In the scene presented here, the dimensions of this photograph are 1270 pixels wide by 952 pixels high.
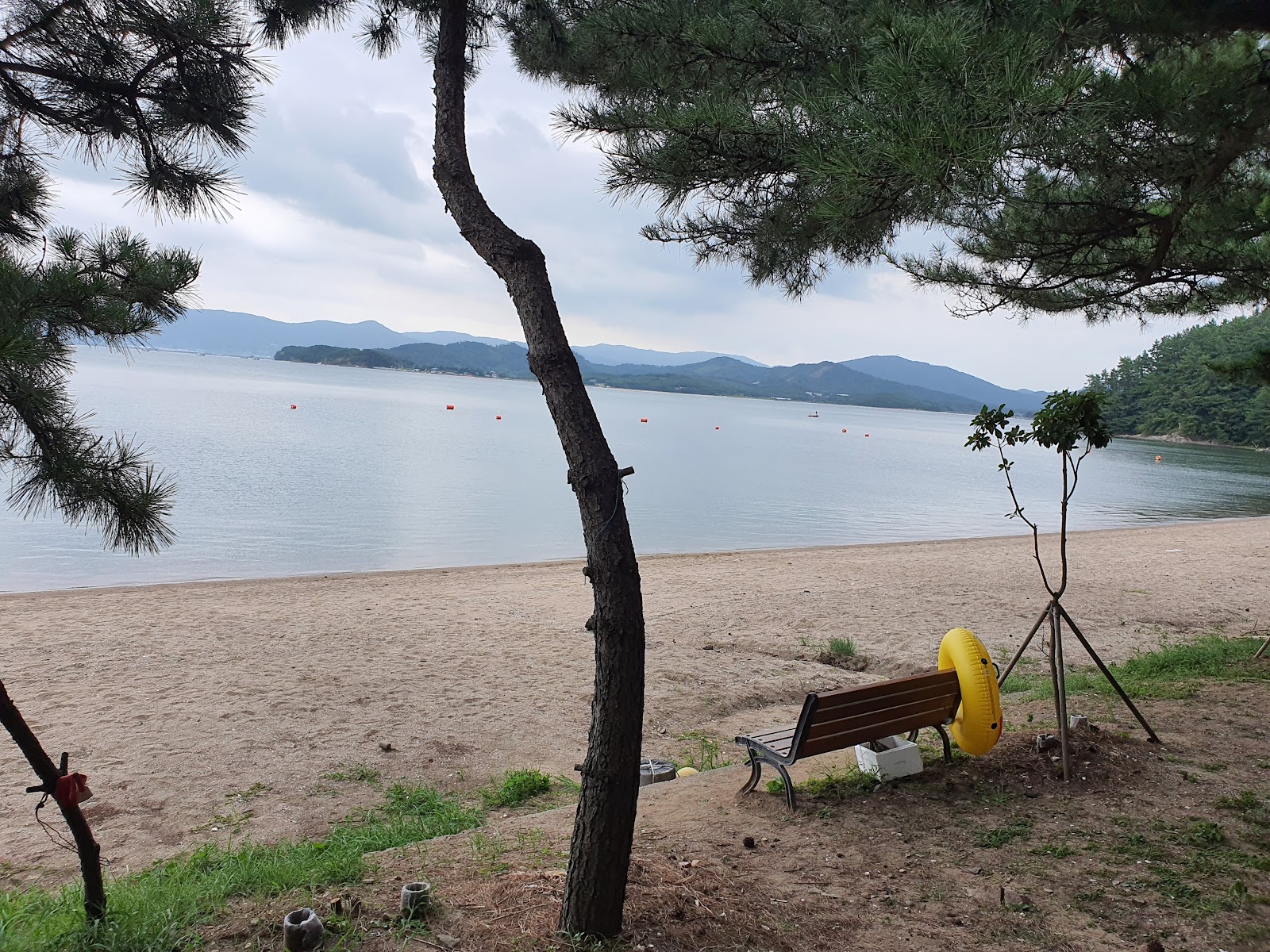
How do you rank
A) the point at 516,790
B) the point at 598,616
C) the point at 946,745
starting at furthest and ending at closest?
1. the point at 516,790
2. the point at 946,745
3. the point at 598,616

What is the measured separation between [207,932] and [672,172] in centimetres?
322

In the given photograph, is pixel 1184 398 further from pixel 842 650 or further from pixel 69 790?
pixel 69 790

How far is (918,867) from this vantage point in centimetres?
333

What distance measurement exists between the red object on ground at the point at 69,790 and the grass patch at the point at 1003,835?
325 cm

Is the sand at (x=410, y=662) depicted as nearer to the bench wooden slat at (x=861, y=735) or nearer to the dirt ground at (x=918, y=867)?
the dirt ground at (x=918, y=867)

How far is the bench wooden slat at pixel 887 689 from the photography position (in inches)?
152

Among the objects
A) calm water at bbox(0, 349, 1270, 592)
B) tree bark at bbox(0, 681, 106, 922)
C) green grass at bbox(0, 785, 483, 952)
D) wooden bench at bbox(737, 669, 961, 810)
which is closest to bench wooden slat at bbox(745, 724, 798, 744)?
wooden bench at bbox(737, 669, 961, 810)

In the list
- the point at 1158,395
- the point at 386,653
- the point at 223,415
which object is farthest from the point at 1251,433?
the point at 386,653

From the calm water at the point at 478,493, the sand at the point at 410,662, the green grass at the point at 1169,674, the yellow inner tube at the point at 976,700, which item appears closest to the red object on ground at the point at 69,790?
the sand at the point at 410,662

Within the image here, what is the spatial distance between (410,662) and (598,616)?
18.9ft

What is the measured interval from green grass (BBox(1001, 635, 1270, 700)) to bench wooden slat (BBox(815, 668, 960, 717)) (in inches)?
82.9

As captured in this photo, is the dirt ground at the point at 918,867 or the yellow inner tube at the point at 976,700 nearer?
the dirt ground at the point at 918,867

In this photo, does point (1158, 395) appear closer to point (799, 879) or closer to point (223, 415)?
point (223, 415)

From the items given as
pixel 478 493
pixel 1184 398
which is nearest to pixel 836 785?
pixel 478 493
